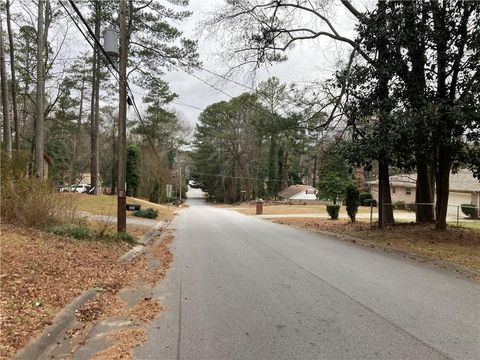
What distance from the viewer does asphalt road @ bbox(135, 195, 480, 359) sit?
4.68 metres

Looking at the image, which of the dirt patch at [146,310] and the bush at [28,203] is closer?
the dirt patch at [146,310]

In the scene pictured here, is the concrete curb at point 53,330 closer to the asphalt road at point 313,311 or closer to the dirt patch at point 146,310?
the dirt patch at point 146,310

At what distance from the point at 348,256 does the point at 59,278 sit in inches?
286

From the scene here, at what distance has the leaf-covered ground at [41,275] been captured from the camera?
501cm

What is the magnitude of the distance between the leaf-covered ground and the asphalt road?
119cm

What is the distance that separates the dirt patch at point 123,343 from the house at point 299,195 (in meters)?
68.0

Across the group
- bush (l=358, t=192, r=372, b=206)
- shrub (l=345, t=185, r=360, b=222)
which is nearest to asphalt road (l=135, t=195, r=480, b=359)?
shrub (l=345, t=185, r=360, b=222)

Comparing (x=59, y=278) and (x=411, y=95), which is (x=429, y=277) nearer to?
(x=59, y=278)

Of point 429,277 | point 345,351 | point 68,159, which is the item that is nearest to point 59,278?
point 345,351

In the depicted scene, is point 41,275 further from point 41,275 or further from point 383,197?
point 383,197

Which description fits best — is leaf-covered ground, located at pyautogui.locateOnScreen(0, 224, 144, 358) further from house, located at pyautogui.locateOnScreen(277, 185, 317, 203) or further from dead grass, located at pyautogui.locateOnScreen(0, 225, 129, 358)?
house, located at pyautogui.locateOnScreen(277, 185, 317, 203)

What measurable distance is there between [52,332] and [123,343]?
0.84 m

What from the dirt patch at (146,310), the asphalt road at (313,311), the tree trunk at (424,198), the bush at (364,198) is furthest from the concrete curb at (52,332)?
the bush at (364,198)

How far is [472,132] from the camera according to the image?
13.9m
